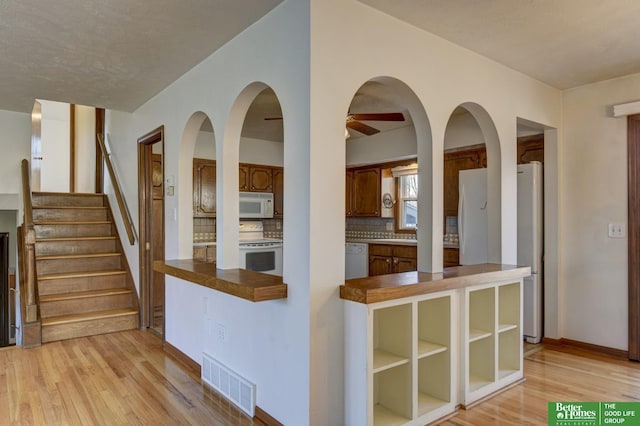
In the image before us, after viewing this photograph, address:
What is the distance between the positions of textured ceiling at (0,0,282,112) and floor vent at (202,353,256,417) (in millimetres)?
2215

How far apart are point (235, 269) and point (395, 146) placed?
3.51m

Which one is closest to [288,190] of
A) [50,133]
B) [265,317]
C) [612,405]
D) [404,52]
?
[265,317]

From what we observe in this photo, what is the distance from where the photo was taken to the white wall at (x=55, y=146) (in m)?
6.81

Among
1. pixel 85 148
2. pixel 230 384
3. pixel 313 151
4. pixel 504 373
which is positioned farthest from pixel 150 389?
pixel 85 148

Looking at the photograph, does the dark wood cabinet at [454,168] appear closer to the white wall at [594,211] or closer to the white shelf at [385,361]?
the white wall at [594,211]

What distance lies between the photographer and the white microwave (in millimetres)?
5809

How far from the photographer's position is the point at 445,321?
8.10 feet

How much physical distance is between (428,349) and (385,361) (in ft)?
1.14

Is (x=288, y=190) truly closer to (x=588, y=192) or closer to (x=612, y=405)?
(x=612, y=405)

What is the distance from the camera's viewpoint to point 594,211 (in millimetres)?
3568

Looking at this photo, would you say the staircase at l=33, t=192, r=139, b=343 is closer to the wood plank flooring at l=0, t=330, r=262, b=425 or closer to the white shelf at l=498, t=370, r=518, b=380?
the wood plank flooring at l=0, t=330, r=262, b=425

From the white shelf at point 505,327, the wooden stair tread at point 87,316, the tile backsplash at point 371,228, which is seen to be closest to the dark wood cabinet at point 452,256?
the tile backsplash at point 371,228

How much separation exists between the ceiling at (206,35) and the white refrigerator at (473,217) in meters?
1.06

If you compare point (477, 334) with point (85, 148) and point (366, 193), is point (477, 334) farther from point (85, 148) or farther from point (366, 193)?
point (85, 148)
